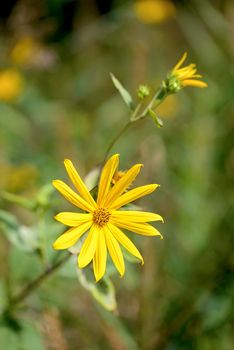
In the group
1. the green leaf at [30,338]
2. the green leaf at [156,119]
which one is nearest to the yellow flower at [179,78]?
the green leaf at [156,119]

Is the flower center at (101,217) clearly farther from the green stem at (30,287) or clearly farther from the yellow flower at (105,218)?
the green stem at (30,287)

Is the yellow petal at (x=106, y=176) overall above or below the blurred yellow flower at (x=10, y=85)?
below

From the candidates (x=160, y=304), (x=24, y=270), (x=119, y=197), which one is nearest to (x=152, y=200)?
(x=160, y=304)

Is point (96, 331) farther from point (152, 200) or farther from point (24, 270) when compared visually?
point (152, 200)

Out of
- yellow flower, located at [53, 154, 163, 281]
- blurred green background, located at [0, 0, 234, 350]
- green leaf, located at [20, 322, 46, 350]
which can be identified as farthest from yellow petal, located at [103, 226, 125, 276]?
green leaf, located at [20, 322, 46, 350]

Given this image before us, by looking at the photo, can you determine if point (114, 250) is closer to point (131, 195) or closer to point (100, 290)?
point (131, 195)

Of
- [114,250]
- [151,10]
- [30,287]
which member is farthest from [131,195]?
[151,10]
